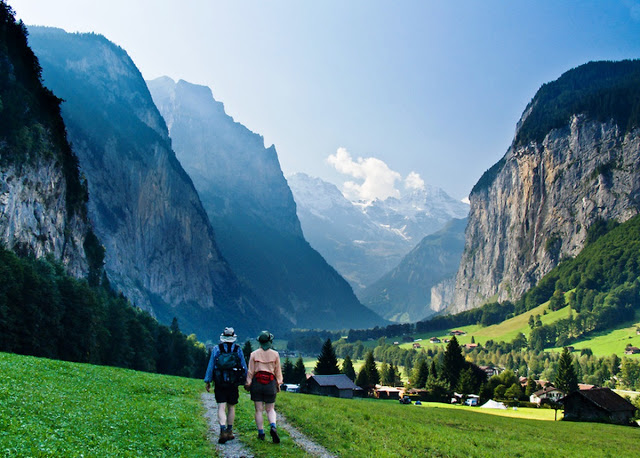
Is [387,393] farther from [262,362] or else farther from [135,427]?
[135,427]

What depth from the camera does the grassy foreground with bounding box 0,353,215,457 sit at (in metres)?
11.3

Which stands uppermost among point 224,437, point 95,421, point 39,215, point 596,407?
point 39,215

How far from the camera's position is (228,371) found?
15109 millimetres

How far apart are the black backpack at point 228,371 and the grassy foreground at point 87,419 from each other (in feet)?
6.52

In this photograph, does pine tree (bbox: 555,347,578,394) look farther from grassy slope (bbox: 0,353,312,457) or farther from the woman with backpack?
the woman with backpack

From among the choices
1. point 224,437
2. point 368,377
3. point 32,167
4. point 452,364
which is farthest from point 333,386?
point 224,437

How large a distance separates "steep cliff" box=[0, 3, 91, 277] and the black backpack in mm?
61003

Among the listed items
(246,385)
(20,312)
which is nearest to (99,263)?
(20,312)

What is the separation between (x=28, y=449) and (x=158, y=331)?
331ft

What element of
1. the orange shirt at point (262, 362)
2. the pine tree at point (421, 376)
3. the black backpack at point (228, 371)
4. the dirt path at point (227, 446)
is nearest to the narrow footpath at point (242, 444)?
the dirt path at point (227, 446)

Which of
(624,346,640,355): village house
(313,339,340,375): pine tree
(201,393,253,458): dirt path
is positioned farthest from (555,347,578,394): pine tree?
(201,393,253,458): dirt path

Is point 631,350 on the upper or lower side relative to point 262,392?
upper

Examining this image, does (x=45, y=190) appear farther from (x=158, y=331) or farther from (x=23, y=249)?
(x=158, y=331)

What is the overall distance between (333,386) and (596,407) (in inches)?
1799
